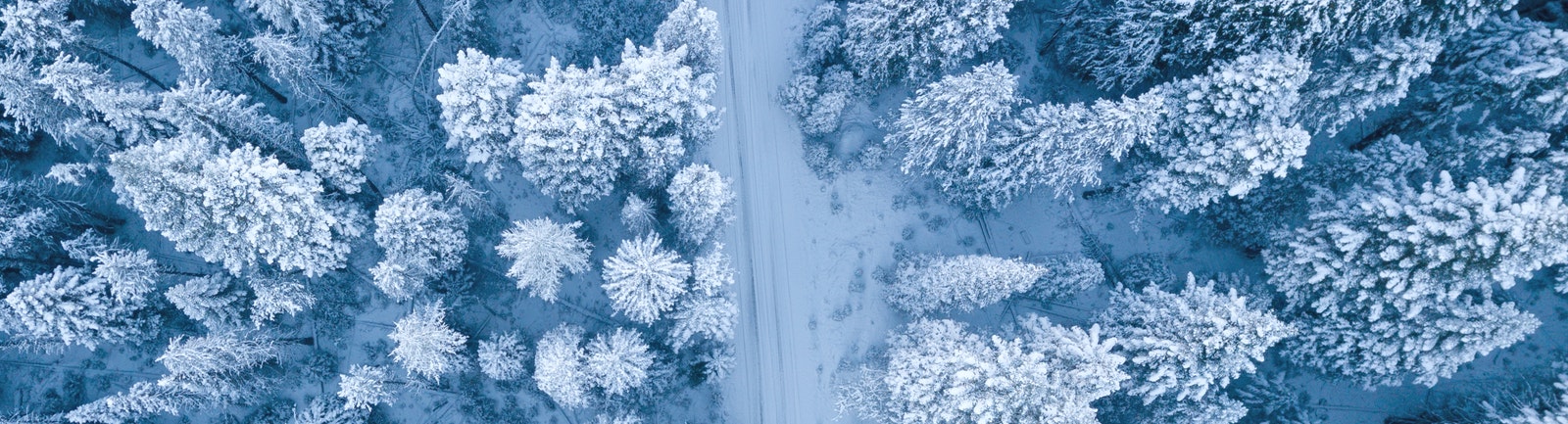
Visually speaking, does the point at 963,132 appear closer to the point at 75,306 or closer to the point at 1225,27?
the point at 1225,27

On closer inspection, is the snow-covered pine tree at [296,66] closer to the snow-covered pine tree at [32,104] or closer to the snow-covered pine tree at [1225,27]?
the snow-covered pine tree at [32,104]

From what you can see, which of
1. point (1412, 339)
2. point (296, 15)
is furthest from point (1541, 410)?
point (296, 15)

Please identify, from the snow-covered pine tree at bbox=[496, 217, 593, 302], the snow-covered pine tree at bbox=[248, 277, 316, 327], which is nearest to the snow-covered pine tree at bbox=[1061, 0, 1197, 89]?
the snow-covered pine tree at bbox=[496, 217, 593, 302]

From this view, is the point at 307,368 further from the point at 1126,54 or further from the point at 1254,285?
the point at 1254,285

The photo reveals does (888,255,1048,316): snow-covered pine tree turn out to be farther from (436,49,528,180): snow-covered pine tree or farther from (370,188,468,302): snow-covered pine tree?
(370,188,468,302): snow-covered pine tree

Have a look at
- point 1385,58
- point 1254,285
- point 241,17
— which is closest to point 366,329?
point 241,17

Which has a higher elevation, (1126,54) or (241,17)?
(1126,54)

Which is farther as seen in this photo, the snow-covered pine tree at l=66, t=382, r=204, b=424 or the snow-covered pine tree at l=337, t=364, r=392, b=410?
the snow-covered pine tree at l=66, t=382, r=204, b=424
